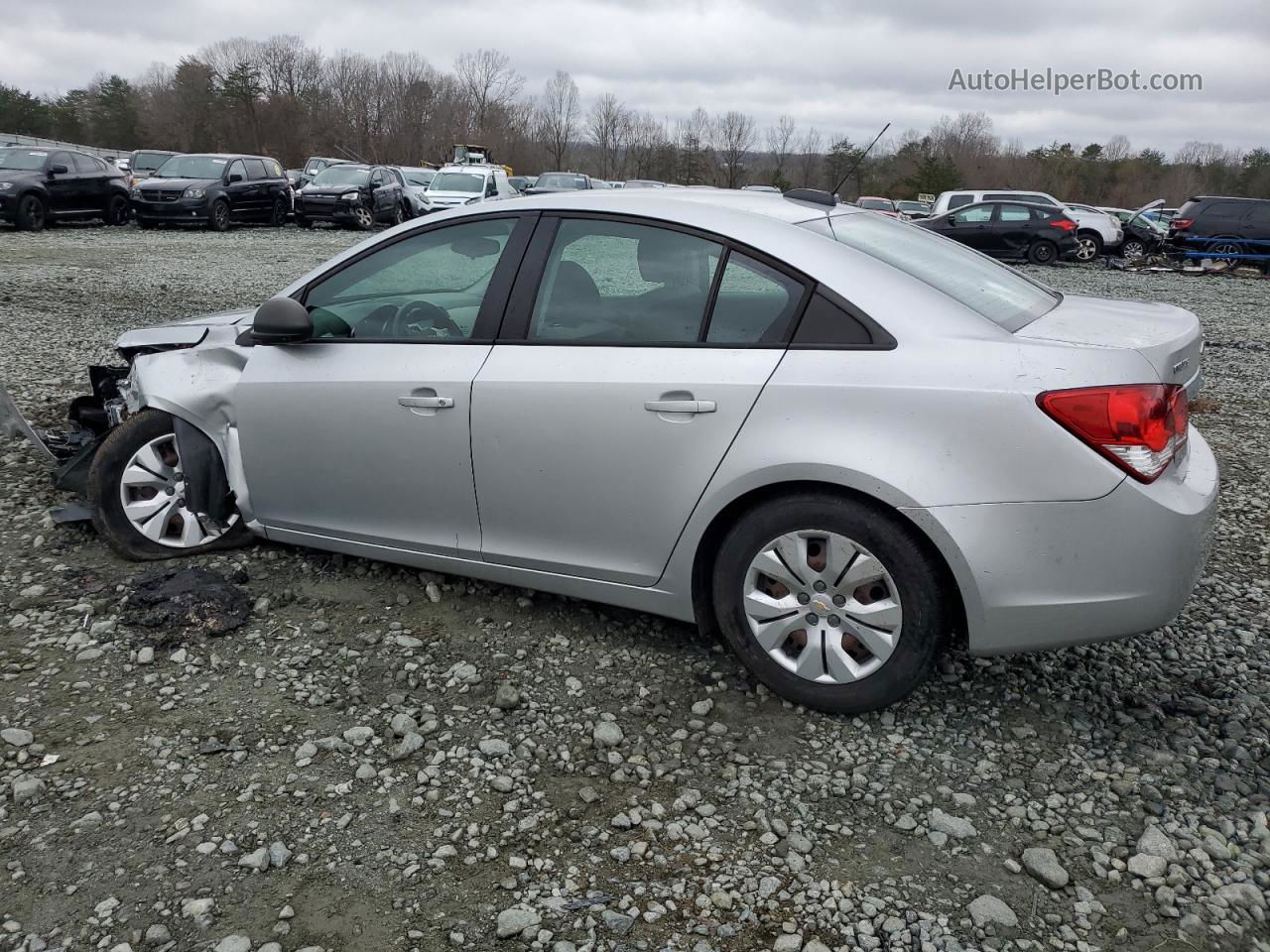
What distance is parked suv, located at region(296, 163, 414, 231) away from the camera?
23203 mm

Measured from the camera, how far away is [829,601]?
2998 millimetres

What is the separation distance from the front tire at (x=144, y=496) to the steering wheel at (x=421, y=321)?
123 cm

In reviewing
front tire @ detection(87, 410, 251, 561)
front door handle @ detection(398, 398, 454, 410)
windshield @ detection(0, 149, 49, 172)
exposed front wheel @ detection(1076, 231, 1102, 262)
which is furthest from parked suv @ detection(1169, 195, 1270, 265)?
windshield @ detection(0, 149, 49, 172)

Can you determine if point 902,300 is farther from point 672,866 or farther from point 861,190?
point 861,190

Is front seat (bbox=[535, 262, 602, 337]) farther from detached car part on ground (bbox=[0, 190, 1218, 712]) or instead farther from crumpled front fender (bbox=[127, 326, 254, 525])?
crumpled front fender (bbox=[127, 326, 254, 525])

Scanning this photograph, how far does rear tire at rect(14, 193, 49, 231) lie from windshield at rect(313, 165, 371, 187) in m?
6.09

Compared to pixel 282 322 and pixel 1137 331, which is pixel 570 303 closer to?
pixel 282 322

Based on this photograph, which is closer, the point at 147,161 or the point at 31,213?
the point at 31,213

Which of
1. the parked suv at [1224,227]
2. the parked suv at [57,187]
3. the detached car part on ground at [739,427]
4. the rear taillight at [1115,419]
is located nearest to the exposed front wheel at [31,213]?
the parked suv at [57,187]

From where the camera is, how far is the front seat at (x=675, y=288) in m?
3.21

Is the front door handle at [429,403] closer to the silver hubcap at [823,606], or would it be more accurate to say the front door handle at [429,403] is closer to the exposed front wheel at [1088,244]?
the silver hubcap at [823,606]

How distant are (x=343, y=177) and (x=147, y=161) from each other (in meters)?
7.86

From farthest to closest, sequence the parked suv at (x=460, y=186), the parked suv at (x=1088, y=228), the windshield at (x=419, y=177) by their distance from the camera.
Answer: the windshield at (x=419, y=177)
the parked suv at (x=460, y=186)
the parked suv at (x=1088, y=228)

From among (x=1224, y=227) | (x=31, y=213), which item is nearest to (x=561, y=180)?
(x=31, y=213)
